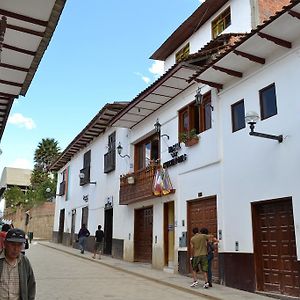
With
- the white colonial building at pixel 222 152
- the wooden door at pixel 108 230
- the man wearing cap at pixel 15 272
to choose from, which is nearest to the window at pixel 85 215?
the wooden door at pixel 108 230

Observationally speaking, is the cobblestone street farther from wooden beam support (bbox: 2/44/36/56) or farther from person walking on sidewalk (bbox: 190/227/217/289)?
wooden beam support (bbox: 2/44/36/56)

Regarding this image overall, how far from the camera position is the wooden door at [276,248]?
9.12 metres

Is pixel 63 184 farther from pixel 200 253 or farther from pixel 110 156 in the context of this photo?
pixel 200 253

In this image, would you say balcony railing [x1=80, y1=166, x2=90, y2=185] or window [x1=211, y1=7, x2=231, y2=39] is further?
balcony railing [x1=80, y1=166, x2=90, y2=185]

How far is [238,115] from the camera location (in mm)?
11469

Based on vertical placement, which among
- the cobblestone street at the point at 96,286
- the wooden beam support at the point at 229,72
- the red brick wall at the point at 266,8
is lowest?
the cobblestone street at the point at 96,286

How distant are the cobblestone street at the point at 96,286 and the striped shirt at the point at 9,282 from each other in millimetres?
5642

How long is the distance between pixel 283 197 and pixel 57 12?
6.40m

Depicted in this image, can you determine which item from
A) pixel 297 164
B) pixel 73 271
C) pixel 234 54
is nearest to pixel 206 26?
pixel 234 54

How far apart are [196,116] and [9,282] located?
1091 centimetres

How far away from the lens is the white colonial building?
9445 mm

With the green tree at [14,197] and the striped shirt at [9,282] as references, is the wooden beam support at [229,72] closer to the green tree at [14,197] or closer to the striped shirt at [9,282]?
the striped shirt at [9,282]

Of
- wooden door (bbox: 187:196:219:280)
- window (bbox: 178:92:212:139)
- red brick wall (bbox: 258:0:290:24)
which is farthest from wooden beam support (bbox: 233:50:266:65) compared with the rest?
wooden door (bbox: 187:196:219:280)

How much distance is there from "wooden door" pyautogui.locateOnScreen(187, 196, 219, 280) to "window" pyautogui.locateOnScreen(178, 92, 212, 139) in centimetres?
238
